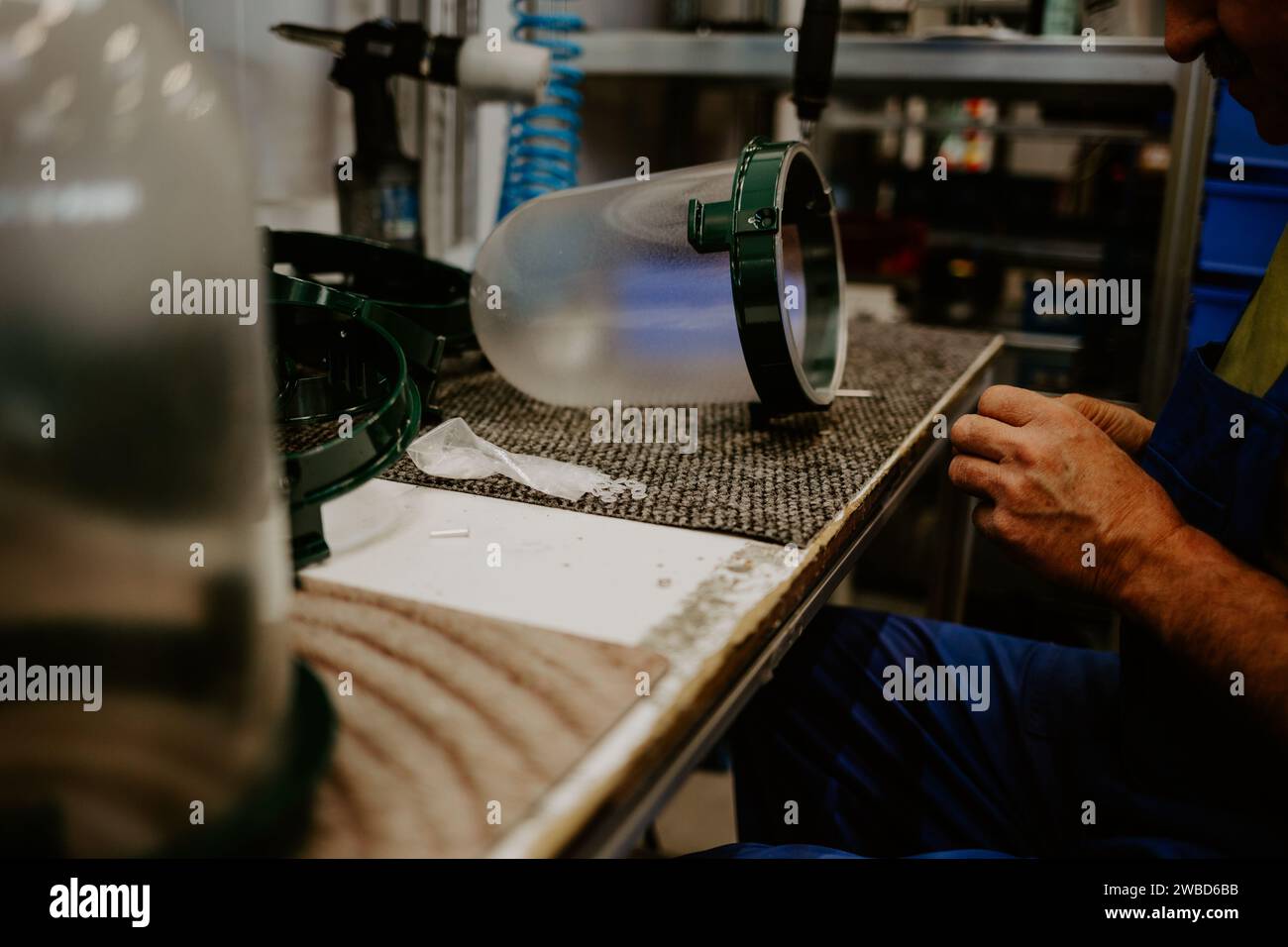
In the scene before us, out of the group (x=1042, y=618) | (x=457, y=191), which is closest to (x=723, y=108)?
(x=457, y=191)

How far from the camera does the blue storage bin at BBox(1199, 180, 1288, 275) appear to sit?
1659 millimetres

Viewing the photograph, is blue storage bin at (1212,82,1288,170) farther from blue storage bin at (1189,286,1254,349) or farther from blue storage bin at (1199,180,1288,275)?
blue storage bin at (1189,286,1254,349)

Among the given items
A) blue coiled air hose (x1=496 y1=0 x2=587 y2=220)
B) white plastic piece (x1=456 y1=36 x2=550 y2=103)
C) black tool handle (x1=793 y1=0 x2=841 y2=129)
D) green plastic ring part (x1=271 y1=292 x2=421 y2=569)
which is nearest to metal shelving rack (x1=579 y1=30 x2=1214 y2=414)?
blue coiled air hose (x1=496 y1=0 x2=587 y2=220)

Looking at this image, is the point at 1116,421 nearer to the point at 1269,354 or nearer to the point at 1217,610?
the point at 1269,354

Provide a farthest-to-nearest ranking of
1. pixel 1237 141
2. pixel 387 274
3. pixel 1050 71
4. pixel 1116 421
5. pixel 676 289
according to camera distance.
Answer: pixel 1050 71 < pixel 1237 141 < pixel 387 274 < pixel 1116 421 < pixel 676 289

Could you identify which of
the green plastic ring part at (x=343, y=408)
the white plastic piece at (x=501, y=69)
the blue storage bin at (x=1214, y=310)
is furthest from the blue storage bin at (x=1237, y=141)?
the green plastic ring part at (x=343, y=408)

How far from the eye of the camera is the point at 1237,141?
1676 millimetres

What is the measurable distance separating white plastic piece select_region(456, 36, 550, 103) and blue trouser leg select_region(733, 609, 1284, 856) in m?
0.77

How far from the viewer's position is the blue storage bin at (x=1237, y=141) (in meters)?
1.63

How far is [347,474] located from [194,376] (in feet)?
0.96

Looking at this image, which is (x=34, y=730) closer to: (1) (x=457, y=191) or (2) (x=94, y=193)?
(2) (x=94, y=193)

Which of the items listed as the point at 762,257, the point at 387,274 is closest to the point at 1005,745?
the point at 762,257

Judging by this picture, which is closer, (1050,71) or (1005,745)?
(1005,745)

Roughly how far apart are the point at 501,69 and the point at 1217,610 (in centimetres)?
102
